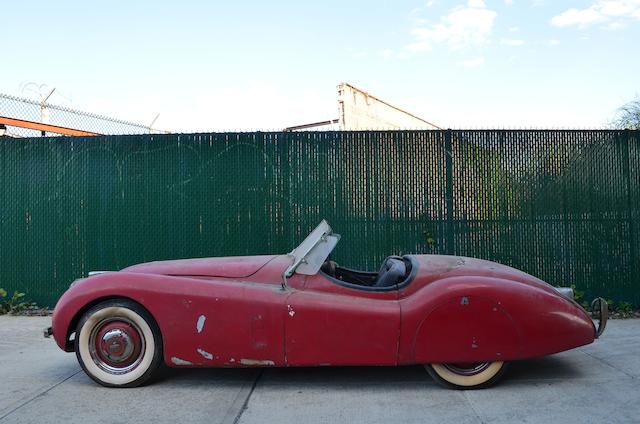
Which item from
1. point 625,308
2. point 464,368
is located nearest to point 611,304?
point 625,308

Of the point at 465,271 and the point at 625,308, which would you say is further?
the point at 625,308

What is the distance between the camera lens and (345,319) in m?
3.85

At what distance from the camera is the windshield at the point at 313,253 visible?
4094 millimetres

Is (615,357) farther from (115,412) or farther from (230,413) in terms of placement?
(115,412)

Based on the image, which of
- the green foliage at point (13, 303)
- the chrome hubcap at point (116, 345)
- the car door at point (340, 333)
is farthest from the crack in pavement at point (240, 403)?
the green foliage at point (13, 303)

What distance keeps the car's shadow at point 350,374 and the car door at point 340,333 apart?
1.28 feet

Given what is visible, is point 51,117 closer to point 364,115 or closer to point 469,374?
point 364,115

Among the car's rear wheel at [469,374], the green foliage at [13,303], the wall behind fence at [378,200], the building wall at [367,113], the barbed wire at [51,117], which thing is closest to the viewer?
the car's rear wheel at [469,374]

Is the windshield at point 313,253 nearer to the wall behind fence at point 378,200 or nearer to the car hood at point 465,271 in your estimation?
the car hood at point 465,271

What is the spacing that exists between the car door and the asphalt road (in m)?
0.26

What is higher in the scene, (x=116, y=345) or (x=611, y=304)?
(x=116, y=345)

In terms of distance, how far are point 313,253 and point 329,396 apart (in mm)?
1023

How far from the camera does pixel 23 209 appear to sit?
725 centimetres

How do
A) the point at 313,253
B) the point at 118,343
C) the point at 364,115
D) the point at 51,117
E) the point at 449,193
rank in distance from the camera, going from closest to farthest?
the point at 118,343
the point at 313,253
the point at 449,193
the point at 51,117
the point at 364,115
